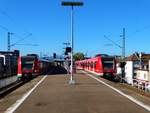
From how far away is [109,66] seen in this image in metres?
59.0

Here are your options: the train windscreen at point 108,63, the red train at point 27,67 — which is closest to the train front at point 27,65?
the red train at point 27,67

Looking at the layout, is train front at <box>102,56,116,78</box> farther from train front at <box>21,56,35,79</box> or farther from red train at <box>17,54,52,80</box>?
train front at <box>21,56,35,79</box>

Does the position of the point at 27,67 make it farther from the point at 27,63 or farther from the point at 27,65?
the point at 27,63

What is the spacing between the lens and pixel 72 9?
122 ft

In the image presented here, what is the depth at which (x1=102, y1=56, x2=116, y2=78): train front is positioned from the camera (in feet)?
192

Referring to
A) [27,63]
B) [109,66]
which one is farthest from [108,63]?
[27,63]

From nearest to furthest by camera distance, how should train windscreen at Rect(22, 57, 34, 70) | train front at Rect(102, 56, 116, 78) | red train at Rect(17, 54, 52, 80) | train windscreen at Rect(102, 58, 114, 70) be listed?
red train at Rect(17, 54, 52, 80), train windscreen at Rect(22, 57, 34, 70), train front at Rect(102, 56, 116, 78), train windscreen at Rect(102, 58, 114, 70)

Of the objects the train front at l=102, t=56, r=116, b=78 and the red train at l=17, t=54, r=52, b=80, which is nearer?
the red train at l=17, t=54, r=52, b=80

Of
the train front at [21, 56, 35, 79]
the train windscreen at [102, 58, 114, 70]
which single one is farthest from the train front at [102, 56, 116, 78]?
the train front at [21, 56, 35, 79]

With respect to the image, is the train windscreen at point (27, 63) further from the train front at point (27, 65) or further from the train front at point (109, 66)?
the train front at point (109, 66)

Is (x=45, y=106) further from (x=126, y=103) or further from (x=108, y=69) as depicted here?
(x=108, y=69)

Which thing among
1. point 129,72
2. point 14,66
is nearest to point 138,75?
point 129,72

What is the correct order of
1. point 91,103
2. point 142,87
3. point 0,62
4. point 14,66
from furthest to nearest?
1. point 14,66
2. point 0,62
3. point 142,87
4. point 91,103

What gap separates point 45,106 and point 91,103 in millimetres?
2213
